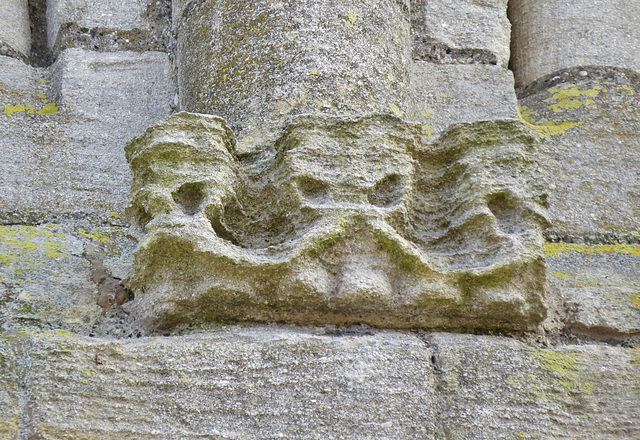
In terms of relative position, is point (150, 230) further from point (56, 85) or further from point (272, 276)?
point (56, 85)

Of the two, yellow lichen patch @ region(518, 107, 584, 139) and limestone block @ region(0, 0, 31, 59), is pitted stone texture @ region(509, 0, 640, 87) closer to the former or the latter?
yellow lichen patch @ region(518, 107, 584, 139)

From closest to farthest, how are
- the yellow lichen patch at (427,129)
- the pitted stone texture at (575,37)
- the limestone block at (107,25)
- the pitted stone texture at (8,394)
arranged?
the pitted stone texture at (8,394) < the yellow lichen patch at (427,129) < the limestone block at (107,25) < the pitted stone texture at (575,37)

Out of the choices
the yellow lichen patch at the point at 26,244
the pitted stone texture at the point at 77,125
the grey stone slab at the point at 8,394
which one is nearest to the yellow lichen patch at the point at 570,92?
the pitted stone texture at the point at 77,125

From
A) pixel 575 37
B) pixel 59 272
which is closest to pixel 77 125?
pixel 59 272

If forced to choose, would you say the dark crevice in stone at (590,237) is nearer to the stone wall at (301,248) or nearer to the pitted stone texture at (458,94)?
the stone wall at (301,248)

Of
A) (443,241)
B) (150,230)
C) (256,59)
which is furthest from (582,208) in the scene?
(150,230)

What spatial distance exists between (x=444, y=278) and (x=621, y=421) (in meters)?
Answer: 0.43

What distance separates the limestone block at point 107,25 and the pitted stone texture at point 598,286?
4.50 feet

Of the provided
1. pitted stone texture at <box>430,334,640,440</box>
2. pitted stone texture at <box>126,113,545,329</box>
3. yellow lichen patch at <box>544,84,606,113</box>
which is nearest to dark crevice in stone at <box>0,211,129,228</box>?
pitted stone texture at <box>126,113,545,329</box>

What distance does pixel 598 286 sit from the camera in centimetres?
176

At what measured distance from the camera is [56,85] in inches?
85.4

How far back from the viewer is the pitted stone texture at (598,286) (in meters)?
1.63

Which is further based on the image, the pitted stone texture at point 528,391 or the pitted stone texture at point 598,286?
the pitted stone texture at point 598,286

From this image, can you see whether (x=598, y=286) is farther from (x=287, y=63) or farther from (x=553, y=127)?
(x=287, y=63)
